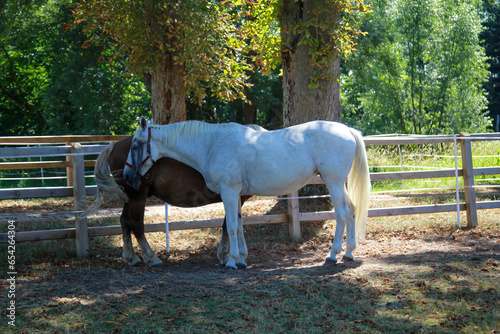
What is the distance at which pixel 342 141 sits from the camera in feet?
18.3

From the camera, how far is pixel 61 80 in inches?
656

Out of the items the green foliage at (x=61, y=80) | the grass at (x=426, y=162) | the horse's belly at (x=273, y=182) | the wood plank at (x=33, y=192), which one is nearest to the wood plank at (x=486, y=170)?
the grass at (x=426, y=162)

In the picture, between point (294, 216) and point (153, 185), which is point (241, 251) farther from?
point (294, 216)

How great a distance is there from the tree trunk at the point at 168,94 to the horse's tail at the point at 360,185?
5.30m

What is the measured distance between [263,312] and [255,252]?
8.60 feet

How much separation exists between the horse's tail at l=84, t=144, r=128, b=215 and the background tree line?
10.5 ft

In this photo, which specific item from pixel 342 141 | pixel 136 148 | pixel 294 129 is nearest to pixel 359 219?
pixel 342 141

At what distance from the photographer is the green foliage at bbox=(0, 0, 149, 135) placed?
54.4 feet

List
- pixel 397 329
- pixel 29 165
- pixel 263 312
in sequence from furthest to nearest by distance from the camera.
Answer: pixel 29 165, pixel 263 312, pixel 397 329

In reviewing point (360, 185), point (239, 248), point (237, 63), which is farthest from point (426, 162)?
point (239, 248)

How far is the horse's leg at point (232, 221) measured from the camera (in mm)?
5508

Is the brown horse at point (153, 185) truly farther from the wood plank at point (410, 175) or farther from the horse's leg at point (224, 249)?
the wood plank at point (410, 175)

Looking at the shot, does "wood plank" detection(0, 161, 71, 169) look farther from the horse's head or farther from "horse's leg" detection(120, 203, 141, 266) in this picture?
the horse's head

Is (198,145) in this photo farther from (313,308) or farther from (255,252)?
(313,308)
